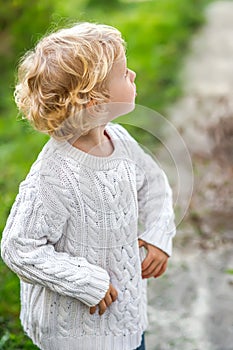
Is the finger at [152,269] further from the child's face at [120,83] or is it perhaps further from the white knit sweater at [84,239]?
the child's face at [120,83]

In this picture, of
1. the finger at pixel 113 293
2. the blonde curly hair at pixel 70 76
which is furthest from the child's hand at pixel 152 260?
the blonde curly hair at pixel 70 76

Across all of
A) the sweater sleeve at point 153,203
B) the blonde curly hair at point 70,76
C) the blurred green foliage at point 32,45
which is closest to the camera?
the blonde curly hair at point 70,76

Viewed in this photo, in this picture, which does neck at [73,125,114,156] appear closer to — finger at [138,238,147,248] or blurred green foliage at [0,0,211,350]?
finger at [138,238,147,248]

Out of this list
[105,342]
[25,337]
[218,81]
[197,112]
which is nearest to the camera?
[105,342]

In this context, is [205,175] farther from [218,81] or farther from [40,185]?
[40,185]

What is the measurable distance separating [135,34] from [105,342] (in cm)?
590

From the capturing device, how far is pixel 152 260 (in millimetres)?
2354

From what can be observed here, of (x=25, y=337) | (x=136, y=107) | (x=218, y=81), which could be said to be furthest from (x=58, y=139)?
(x=218, y=81)

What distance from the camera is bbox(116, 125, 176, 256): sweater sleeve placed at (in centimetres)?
233

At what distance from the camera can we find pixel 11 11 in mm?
6941

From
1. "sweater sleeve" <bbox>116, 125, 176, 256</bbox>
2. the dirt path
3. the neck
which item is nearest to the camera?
the neck

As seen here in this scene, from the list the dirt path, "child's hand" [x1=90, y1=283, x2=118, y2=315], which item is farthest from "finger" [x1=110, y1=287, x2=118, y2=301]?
the dirt path

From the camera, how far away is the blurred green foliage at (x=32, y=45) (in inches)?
136

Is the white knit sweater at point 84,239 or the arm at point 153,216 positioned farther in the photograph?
the arm at point 153,216
